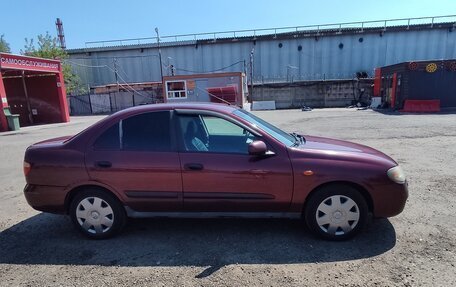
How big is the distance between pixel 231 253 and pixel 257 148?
46.3 inches

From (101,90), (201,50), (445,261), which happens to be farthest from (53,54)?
(445,261)

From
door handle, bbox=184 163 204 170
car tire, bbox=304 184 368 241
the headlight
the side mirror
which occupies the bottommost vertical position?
car tire, bbox=304 184 368 241

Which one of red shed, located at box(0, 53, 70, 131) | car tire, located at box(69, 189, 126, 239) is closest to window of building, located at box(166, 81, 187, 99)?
red shed, located at box(0, 53, 70, 131)

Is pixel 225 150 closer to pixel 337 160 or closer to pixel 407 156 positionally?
pixel 337 160

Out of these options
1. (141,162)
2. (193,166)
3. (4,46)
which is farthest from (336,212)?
(4,46)

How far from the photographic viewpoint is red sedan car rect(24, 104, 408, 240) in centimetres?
340

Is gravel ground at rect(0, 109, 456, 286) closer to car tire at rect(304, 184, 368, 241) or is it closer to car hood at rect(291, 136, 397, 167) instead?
car tire at rect(304, 184, 368, 241)

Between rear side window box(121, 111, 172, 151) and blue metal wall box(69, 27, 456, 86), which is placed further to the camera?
blue metal wall box(69, 27, 456, 86)

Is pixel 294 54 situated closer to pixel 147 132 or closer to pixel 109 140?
pixel 147 132

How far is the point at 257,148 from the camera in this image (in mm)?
3312

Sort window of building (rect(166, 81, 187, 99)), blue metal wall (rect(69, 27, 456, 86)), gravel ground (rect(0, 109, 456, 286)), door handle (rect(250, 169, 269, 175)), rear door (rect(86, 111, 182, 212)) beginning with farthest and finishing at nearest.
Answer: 1. blue metal wall (rect(69, 27, 456, 86))
2. window of building (rect(166, 81, 187, 99))
3. rear door (rect(86, 111, 182, 212))
4. door handle (rect(250, 169, 269, 175))
5. gravel ground (rect(0, 109, 456, 286))

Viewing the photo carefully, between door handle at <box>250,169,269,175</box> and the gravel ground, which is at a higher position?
door handle at <box>250,169,269,175</box>

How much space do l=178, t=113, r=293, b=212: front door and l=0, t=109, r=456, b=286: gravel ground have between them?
0.45 meters

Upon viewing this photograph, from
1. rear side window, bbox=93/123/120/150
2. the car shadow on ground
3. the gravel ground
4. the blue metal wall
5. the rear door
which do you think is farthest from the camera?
the blue metal wall
